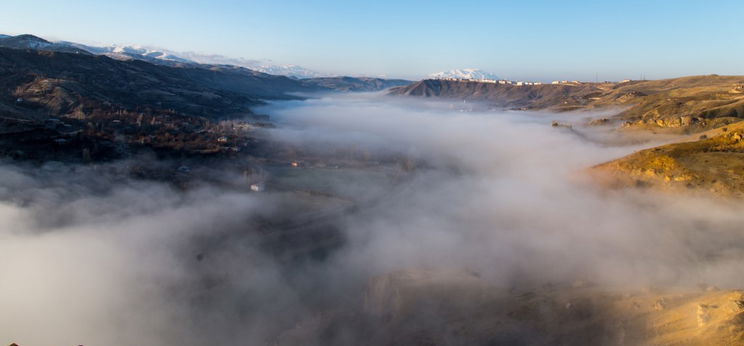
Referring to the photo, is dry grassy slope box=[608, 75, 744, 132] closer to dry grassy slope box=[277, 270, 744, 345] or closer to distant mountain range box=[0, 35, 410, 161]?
dry grassy slope box=[277, 270, 744, 345]

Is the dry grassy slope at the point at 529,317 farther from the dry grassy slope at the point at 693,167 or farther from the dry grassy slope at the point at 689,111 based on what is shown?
the dry grassy slope at the point at 689,111

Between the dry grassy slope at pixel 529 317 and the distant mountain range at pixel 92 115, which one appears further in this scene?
the distant mountain range at pixel 92 115

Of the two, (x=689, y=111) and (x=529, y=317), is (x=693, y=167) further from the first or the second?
(x=689, y=111)

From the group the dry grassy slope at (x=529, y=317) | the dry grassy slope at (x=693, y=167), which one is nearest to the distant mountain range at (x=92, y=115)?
the dry grassy slope at (x=529, y=317)

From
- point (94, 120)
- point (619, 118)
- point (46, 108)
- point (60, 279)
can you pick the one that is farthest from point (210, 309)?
point (619, 118)

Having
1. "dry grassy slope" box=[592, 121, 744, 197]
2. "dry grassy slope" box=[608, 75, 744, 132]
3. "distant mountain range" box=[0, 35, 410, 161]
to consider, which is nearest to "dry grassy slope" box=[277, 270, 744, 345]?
"dry grassy slope" box=[592, 121, 744, 197]

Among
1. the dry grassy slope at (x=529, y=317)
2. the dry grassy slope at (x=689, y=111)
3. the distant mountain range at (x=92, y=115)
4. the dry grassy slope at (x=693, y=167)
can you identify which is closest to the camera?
the dry grassy slope at (x=529, y=317)

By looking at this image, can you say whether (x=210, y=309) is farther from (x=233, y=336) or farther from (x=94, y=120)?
(x=94, y=120)
